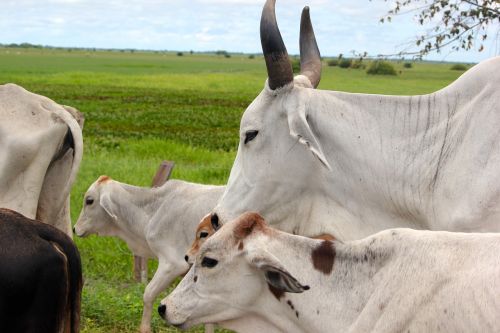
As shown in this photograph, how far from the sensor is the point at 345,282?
4.34 m

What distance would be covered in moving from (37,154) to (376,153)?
8.50ft

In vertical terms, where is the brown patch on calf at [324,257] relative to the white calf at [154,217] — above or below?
above

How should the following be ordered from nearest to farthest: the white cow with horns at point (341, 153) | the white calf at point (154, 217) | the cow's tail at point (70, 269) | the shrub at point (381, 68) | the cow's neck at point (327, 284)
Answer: the cow's neck at point (327, 284)
the cow's tail at point (70, 269)
the white cow with horns at point (341, 153)
the white calf at point (154, 217)
the shrub at point (381, 68)

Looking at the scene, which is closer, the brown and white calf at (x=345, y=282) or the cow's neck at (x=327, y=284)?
the brown and white calf at (x=345, y=282)

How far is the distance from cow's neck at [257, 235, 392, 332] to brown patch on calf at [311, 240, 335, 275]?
10 millimetres

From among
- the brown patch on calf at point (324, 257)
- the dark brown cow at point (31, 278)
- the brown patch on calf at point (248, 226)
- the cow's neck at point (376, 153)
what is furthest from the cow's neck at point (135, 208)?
the brown patch on calf at point (324, 257)

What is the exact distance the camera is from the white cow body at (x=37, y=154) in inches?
249

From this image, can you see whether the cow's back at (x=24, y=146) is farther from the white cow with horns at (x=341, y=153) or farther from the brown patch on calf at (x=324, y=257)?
the brown patch on calf at (x=324, y=257)

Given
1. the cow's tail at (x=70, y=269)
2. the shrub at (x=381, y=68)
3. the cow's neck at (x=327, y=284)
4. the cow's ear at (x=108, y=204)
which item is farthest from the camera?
the shrub at (x=381, y=68)

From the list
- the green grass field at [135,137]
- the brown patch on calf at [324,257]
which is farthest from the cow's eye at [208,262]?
the green grass field at [135,137]

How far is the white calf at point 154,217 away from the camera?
28.3ft

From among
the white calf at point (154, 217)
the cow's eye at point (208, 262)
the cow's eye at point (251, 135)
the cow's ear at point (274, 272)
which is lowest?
the white calf at point (154, 217)

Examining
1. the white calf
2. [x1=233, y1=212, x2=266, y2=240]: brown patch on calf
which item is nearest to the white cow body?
the white calf

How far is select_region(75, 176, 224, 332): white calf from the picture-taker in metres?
8.63
